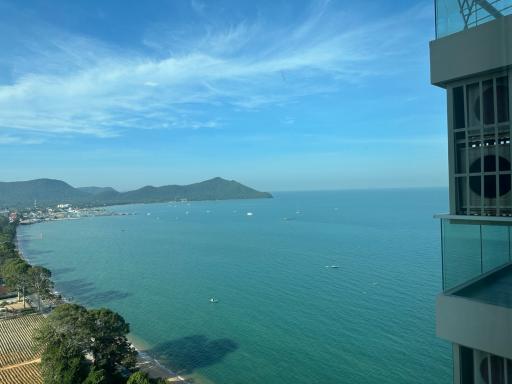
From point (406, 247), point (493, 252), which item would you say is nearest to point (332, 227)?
point (406, 247)

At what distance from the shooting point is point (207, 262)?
22906 millimetres

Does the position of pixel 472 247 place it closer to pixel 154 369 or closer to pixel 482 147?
pixel 482 147

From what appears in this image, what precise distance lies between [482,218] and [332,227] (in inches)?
1379

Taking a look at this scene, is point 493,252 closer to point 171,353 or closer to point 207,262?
point 171,353

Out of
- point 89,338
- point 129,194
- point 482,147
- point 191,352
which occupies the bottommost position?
point 191,352

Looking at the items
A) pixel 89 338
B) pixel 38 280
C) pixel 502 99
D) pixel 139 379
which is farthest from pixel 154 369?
pixel 502 99

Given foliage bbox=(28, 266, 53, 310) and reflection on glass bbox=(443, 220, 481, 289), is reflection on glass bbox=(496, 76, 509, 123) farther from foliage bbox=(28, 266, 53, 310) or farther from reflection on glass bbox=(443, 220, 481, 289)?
foliage bbox=(28, 266, 53, 310)

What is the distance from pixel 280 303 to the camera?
14172 millimetres

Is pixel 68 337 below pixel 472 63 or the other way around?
below

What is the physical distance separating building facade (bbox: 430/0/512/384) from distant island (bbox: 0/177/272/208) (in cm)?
11938

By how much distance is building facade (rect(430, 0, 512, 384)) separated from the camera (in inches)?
89.5

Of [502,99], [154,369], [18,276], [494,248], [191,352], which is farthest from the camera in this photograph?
[18,276]

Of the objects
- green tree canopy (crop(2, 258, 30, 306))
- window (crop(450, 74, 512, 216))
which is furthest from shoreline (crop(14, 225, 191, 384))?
window (crop(450, 74, 512, 216))

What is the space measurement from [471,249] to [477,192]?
0.38 m
